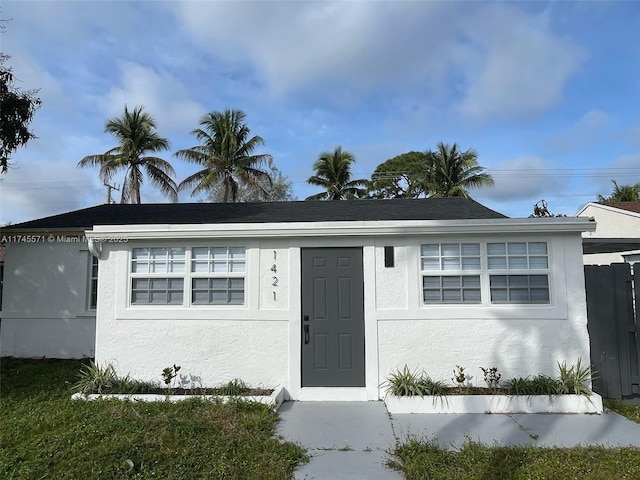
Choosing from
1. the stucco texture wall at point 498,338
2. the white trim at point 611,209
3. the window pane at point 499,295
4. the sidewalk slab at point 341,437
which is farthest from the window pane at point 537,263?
the white trim at point 611,209

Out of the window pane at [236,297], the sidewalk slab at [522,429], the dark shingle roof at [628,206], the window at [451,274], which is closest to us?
the sidewalk slab at [522,429]

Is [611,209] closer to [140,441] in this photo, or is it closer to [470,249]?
[470,249]

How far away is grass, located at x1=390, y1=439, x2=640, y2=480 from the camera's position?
3539mm

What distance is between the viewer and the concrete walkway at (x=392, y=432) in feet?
12.8

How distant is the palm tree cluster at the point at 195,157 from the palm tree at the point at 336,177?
17.5 feet

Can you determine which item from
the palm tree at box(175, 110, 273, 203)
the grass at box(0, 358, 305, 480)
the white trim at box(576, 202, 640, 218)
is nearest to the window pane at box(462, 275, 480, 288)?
the grass at box(0, 358, 305, 480)

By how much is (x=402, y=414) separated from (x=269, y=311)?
2386mm

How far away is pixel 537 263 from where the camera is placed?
6004mm

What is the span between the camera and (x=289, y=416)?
17.1 feet

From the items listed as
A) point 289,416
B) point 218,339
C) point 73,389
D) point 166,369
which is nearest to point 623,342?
point 289,416

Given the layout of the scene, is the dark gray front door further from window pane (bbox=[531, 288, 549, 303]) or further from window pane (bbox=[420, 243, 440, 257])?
window pane (bbox=[531, 288, 549, 303])

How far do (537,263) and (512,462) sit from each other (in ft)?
10.4

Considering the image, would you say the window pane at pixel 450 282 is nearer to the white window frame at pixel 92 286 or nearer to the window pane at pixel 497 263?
the window pane at pixel 497 263

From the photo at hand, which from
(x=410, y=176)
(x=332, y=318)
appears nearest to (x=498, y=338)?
(x=332, y=318)
